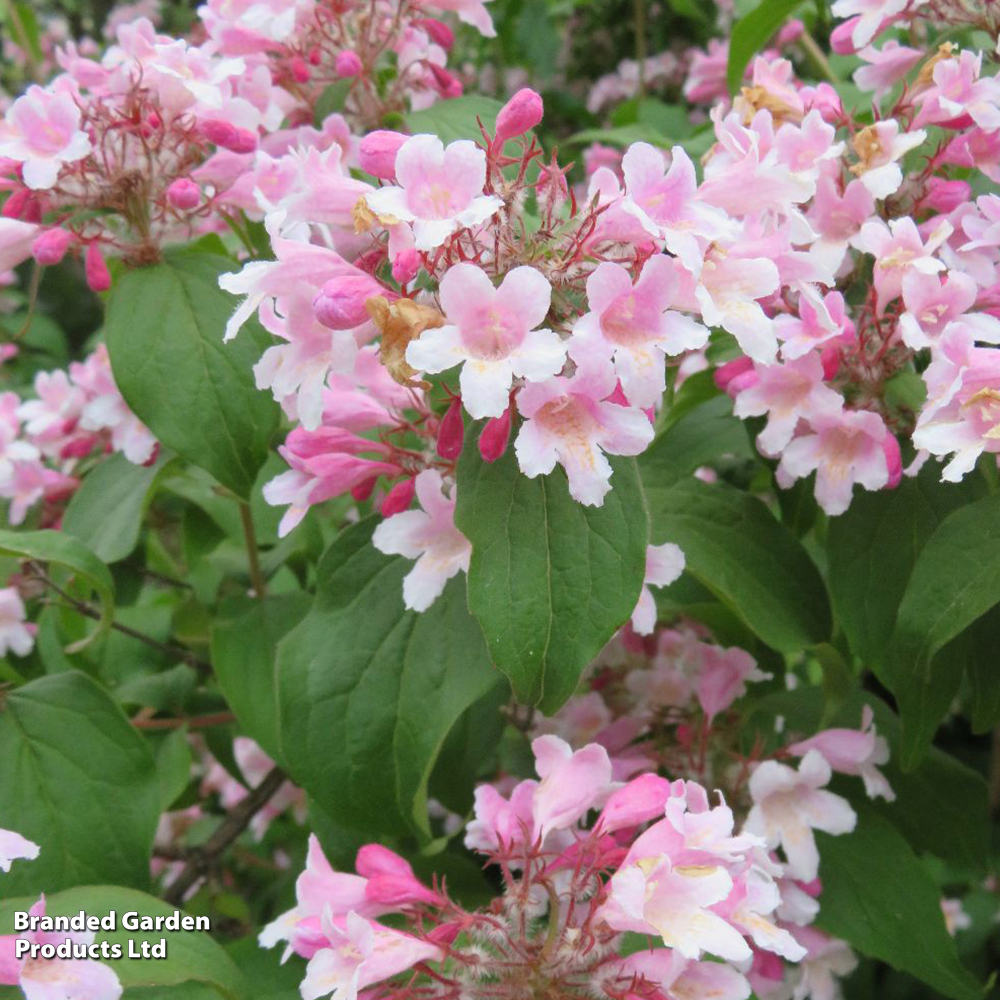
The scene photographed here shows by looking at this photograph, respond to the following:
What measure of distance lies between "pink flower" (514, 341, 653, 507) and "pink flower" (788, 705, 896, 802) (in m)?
0.61

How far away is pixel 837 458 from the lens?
4.30 feet

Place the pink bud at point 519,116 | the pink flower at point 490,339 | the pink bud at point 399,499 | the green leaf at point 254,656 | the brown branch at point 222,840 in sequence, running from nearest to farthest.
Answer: the pink flower at point 490,339 → the pink bud at point 519,116 → the pink bud at point 399,499 → the green leaf at point 254,656 → the brown branch at point 222,840

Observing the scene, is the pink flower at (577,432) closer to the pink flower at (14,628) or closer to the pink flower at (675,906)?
the pink flower at (675,906)

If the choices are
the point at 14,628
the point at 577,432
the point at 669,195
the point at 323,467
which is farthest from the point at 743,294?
the point at 14,628

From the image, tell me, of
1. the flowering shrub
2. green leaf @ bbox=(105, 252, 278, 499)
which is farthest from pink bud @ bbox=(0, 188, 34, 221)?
green leaf @ bbox=(105, 252, 278, 499)

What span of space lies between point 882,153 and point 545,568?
74 centimetres

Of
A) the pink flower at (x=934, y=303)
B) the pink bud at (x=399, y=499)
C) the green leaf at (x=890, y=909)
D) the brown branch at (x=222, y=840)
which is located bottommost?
the brown branch at (x=222, y=840)

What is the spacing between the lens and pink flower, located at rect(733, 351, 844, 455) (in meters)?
1.29

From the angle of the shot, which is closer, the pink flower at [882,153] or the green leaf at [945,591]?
the green leaf at [945,591]

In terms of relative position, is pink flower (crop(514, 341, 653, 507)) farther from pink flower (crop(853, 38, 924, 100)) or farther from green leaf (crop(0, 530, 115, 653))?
pink flower (crop(853, 38, 924, 100))

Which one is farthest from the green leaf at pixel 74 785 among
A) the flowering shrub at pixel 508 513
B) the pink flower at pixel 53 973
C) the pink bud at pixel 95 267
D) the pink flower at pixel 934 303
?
the pink flower at pixel 934 303

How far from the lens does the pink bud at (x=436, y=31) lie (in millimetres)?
1861

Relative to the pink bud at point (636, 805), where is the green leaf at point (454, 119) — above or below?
above

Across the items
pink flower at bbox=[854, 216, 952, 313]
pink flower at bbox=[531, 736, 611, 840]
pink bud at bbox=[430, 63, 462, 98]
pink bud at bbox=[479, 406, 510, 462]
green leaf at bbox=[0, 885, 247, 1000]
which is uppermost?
pink bud at bbox=[430, 63, 462, 98]
